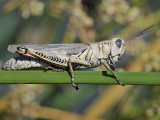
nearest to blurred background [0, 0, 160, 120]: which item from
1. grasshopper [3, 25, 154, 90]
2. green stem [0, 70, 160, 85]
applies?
grasshopper [3, 25, 154, 90]

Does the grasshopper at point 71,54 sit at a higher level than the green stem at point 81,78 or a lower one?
higher

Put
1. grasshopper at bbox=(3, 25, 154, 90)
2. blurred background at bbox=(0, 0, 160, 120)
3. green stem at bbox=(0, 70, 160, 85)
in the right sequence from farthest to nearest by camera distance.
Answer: blurred background at bbox=(0, 0, 160, 120) → grasshopper at bbox=(3, 25, 154, 90) → green stem at bbox=(0, 70, 160, 85)

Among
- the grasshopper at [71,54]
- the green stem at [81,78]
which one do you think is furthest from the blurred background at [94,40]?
the green stem at [81,78]

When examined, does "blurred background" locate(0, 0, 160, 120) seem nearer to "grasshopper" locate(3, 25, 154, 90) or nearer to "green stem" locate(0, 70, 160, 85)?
"grasshopper" locate(3, 25, 154, 90)

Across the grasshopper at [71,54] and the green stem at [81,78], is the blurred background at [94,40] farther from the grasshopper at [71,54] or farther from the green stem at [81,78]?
the green stem at [81,78]

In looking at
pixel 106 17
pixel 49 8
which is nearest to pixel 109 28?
pixel 106 17

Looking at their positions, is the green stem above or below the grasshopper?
below
